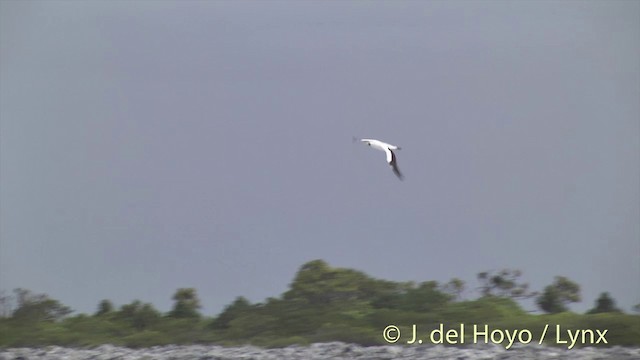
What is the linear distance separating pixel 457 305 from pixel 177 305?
5.27 m

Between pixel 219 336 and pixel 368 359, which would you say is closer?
pixel 368 359

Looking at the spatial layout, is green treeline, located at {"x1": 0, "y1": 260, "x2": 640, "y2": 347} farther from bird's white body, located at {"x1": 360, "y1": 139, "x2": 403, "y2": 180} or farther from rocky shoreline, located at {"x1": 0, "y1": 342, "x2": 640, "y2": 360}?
bird's white body, located at {"x1": 360, "y1": 139, "x2": 403, "y2": 180}

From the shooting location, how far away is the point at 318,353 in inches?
937

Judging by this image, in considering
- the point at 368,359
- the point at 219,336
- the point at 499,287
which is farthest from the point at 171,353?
the point at 499,287

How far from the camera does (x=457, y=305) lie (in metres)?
25.2

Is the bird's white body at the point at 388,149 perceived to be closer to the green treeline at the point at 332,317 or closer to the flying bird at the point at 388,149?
the flying bird at the point at 388,149

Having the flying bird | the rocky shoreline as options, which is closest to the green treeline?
the rocky shoreline

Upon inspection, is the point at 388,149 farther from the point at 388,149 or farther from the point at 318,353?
the point at 318,353

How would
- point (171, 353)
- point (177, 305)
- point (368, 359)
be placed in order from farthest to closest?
1. point (177, 305)
2. point (171, 353)
3. point (368, 359)

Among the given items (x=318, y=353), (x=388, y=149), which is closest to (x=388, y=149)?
(x=388, y=149)

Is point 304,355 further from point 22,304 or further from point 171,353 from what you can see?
point 22,304

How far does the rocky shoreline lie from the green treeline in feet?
1.15

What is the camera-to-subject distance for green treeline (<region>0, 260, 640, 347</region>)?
24344 millimetres

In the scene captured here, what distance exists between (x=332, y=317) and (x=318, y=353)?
58.4 inches
